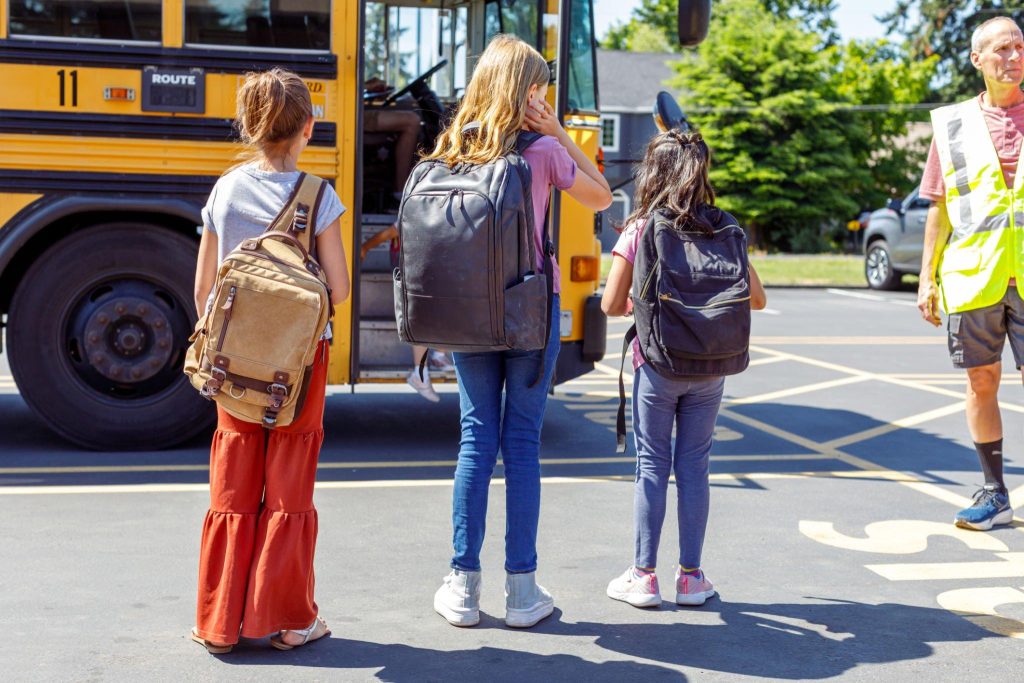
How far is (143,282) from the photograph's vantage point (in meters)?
6.55

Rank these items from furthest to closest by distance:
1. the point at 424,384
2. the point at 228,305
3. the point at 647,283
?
the point at 424,384 < the point at 647,283 < the point at 228,305

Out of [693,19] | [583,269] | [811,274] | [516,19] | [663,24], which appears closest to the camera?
[693,19]

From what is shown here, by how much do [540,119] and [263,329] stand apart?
3.46 ft

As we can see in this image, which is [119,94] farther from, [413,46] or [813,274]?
[813,274]

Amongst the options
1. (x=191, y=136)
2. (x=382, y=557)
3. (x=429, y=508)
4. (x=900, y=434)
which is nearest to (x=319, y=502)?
(x=429, y=508)

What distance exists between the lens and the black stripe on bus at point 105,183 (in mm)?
6227

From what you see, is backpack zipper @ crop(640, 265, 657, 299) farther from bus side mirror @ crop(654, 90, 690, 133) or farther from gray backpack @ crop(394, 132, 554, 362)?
bus side mirror @ crop(654, 90, 690, 133)

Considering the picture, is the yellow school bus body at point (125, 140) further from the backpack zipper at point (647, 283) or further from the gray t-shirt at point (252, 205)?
the backpack zipper at point (647, 283)

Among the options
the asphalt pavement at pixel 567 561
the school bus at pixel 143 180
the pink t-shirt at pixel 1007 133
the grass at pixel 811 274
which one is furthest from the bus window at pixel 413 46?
the grass at pixel 811 274

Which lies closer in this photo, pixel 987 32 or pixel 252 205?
pixel 252 205

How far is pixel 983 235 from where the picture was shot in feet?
17.4

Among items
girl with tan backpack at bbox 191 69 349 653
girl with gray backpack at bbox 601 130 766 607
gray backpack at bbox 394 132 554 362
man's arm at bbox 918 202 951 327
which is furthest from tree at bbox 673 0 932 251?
girl with tan backpack at bbox 191 69 349 653

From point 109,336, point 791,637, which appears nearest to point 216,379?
point 791,637

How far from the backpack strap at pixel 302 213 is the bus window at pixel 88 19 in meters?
2.90
